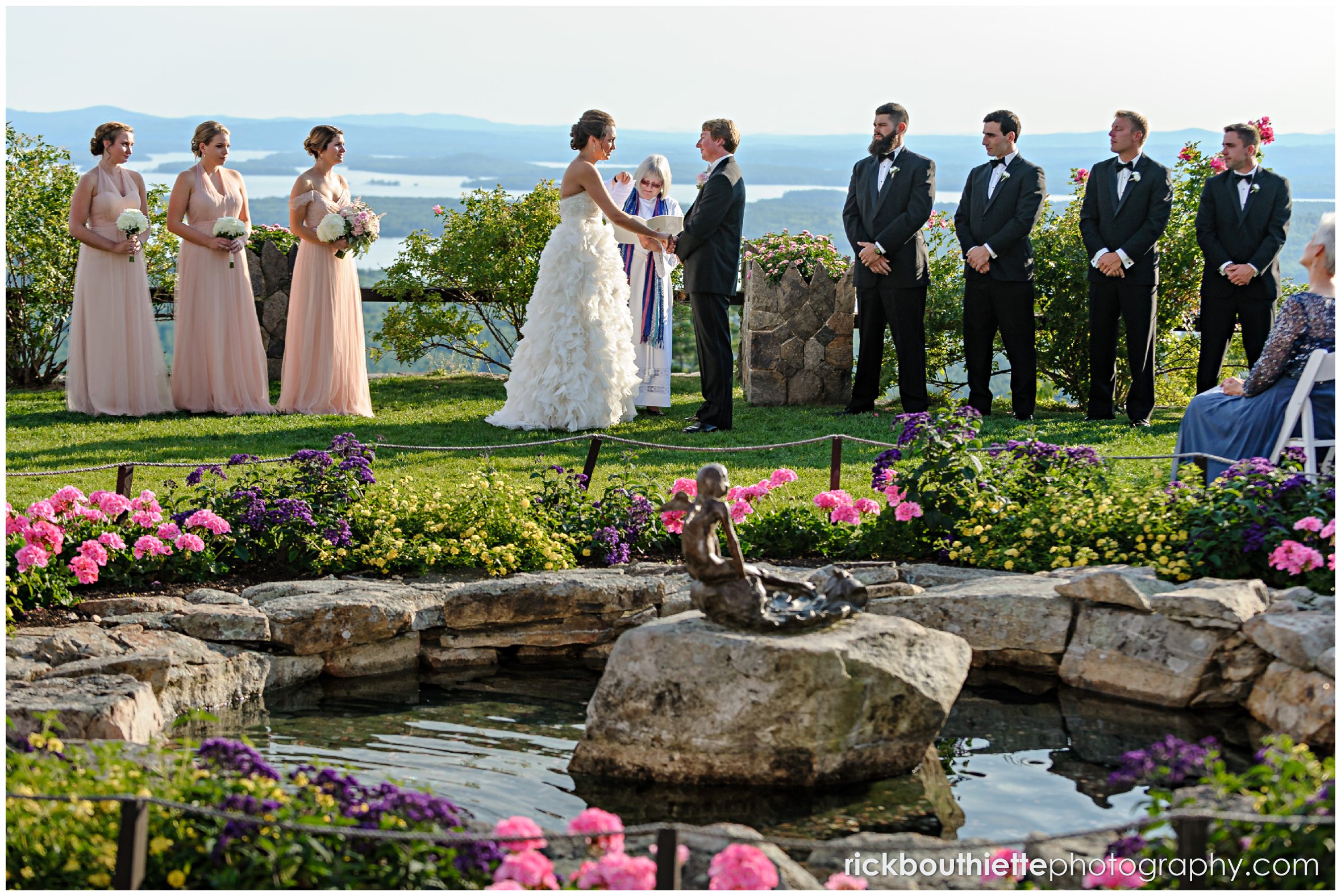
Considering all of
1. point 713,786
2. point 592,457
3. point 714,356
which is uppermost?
point 714,356

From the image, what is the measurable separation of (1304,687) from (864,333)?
6.59m

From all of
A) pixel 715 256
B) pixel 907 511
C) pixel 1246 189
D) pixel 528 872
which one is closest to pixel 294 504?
pixel 907 511

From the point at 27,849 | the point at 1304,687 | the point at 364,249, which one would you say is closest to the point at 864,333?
the point at 364,249

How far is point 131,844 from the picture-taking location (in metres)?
3.34

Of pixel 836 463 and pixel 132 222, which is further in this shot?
pixel 132 222

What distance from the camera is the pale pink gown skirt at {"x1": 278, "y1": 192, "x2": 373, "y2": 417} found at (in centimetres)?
1093

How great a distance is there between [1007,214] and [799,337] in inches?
87.6

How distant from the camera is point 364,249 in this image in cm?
1104

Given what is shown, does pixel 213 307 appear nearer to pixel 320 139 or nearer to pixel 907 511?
pixel 320 139

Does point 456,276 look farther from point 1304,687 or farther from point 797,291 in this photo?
point 1304,687

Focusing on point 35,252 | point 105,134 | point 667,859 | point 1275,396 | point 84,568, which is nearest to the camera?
point 667,859

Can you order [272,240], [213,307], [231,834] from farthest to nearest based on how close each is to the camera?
[272,240] → [213,307] → [231,834]

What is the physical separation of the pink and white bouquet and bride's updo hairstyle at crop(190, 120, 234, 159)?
1.09 m

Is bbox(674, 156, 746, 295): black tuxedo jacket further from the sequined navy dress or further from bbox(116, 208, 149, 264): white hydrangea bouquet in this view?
bbox(116, 208, 149, 264): white hydrangea bouquet
